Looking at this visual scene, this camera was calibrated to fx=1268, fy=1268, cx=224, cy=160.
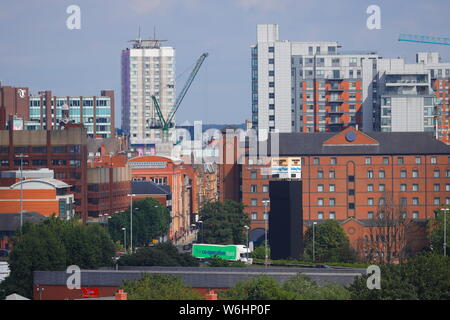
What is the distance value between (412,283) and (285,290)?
6.07m

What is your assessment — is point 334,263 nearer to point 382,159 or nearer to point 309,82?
point 382,159

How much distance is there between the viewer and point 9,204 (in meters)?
112

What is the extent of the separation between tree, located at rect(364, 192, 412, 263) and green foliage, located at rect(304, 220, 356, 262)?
3.56 meters

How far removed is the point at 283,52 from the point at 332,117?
454 inches

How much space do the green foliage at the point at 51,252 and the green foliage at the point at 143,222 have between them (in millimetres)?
31477

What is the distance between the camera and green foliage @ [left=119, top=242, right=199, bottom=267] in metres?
78.7

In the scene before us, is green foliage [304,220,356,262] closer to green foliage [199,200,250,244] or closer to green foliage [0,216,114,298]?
green foliage [199,200,250,244]

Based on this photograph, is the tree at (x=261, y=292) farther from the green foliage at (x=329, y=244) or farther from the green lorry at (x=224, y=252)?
the green lorry at (x=224, y=252)

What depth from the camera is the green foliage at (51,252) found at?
7244 cm

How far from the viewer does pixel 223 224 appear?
119m

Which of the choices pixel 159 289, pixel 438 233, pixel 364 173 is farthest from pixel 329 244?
pixel 159 289

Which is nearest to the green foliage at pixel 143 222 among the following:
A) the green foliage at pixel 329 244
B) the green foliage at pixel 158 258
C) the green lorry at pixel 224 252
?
the green lorry at pixel 224 252
